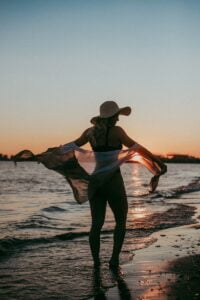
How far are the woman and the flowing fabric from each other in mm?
107

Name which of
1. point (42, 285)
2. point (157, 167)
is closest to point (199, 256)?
point (157, 167)

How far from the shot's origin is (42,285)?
4.91 m

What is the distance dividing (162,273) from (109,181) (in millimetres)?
1297

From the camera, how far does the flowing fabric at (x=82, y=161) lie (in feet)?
18.1

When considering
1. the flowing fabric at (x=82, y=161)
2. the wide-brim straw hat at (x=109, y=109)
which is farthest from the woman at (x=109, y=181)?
the flowing fabric at (x=82, y=161)

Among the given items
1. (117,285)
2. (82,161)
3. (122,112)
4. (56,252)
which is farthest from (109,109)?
(56,252)

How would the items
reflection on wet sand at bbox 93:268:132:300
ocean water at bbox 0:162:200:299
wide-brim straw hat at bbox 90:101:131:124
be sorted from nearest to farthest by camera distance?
reflection on wet sand at bbox 93:268:132:300
ocean water at bbox 0:162:200:299
wide-brim straw hat at bbox 90:101:131:124

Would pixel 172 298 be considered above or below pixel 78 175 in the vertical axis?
below

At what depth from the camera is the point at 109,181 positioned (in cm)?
537

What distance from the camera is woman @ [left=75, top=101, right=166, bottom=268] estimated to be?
5363 mm

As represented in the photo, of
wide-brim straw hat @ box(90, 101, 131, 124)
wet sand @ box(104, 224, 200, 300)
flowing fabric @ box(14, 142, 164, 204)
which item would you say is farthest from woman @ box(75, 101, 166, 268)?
wet sand @ box(104, 224, 200, 300)

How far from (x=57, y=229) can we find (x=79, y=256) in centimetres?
387

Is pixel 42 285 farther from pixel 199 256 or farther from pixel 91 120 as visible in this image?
pixel 199 256

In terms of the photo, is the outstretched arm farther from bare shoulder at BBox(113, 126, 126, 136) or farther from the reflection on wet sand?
the reflection on wet sand
